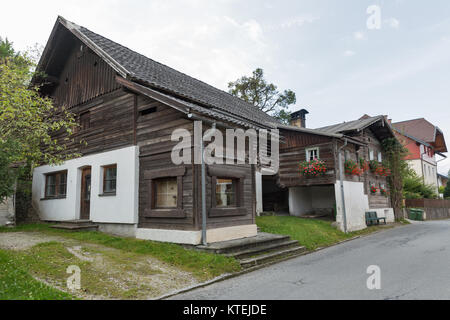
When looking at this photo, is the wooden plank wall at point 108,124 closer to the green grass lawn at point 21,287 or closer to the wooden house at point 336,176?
the green grass lawn at point 21,287

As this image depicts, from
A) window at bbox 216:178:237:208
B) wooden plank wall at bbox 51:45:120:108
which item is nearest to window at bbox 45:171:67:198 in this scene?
wooden plank wall at bbox 51:45:120:108

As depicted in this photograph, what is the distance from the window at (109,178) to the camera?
10641 millimetres

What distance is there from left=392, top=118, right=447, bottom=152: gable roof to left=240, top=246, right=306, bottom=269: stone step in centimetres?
2998

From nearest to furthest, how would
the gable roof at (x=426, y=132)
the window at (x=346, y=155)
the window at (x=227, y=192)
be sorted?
the window at (x=227, y=192)
the window at (x=346, y=155)
the gable roof at (x=426, y=132)

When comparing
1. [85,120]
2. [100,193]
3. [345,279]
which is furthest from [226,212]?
[85,120]

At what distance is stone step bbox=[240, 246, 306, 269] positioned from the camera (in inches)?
298

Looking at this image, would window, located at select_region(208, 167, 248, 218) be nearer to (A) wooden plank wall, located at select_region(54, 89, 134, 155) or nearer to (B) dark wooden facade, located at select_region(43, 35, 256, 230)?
(B) dark wooden facade, located at select_region(43, 35, 256, 230)

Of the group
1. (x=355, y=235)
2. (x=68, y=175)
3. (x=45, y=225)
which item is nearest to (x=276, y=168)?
(x=355, y=235)

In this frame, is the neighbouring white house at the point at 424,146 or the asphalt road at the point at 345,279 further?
the neighbouring white house at the point at 424,146

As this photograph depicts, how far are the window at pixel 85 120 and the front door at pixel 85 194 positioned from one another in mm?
1643

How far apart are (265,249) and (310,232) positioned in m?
3.94

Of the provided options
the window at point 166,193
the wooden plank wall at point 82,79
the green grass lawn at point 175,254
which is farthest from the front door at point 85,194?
the window at point 166,193

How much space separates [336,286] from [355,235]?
8445 millimetres

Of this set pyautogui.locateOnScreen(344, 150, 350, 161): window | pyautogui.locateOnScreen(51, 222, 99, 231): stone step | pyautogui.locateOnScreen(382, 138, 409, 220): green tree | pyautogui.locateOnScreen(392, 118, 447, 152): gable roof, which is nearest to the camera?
pyautogui.locateOnScreen(51, 222, 99, 231): stone step
